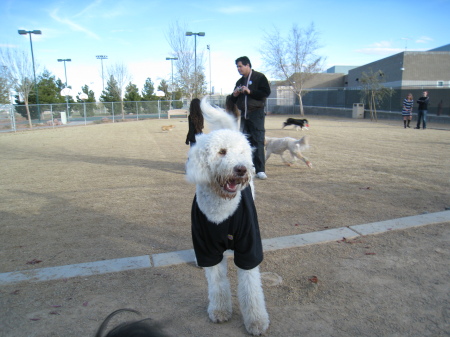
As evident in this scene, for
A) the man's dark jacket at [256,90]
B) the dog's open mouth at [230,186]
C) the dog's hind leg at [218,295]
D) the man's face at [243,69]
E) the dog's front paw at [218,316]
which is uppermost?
the man's face at [243,69]

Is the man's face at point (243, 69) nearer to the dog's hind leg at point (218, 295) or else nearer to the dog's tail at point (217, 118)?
the dog's tail at point (217, 118)

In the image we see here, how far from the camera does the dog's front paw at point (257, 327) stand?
89.7 inches

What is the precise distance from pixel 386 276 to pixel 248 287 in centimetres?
134

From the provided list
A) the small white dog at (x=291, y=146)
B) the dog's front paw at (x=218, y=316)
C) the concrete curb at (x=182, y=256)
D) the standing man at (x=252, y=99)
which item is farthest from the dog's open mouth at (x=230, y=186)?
the small white dog at (x=291, y=146)

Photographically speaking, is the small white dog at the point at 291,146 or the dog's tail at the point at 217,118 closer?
the dog's tail at the point at 217,118

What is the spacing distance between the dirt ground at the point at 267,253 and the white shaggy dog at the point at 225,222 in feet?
0.56

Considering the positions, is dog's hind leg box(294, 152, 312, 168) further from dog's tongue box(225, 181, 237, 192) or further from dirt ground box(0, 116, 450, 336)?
dog's tongue box(225, 181, 237, 192)

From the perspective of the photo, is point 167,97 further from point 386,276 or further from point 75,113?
point 386,276

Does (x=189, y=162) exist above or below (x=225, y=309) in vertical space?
above

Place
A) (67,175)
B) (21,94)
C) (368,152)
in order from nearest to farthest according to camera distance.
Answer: (67,175)
(368,152)
(21,94)

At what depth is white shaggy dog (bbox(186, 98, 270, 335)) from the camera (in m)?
2.34

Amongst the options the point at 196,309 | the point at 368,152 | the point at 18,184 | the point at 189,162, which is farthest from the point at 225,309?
the point at 368,152

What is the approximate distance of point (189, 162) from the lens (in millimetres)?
2418

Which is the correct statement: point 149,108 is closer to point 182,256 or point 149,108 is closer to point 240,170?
point 182,256
